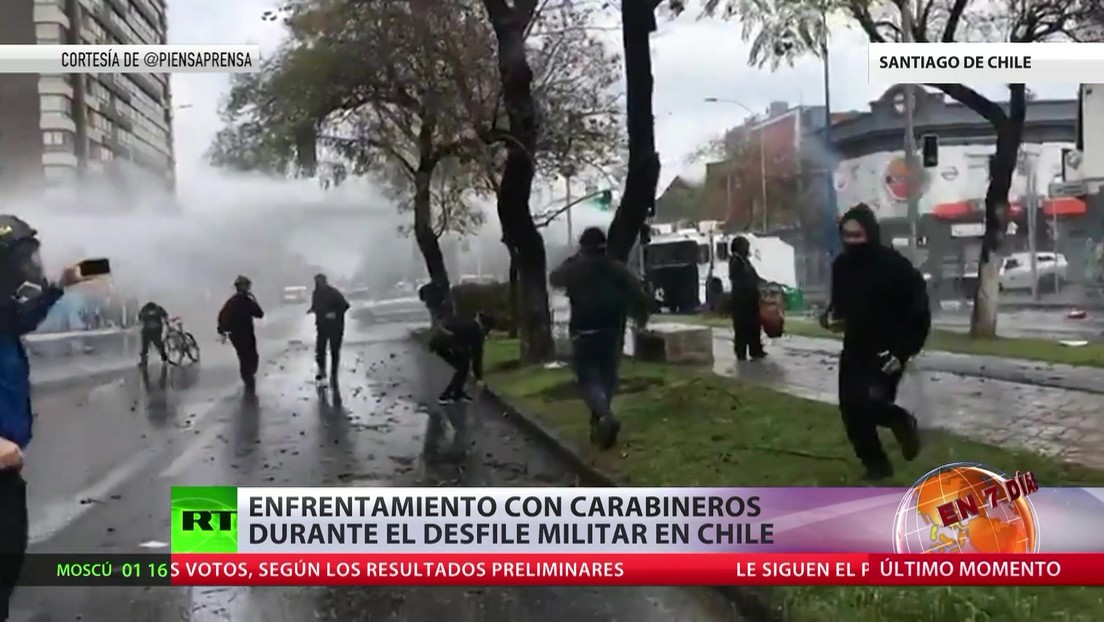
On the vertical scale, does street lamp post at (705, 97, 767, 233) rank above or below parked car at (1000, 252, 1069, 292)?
above

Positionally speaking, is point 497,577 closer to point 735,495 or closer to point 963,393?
point 735,495

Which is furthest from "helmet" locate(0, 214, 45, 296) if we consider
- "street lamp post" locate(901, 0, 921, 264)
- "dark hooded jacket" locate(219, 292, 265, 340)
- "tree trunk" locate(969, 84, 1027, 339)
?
"tree trunk" locate(969, 84, 1027, 339)

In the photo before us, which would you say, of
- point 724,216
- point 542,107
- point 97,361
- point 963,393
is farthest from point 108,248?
point 963,393

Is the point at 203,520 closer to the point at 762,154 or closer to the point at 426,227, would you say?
the point at 426,227

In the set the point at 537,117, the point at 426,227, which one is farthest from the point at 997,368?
the point at 426,227

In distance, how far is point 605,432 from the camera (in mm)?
3662

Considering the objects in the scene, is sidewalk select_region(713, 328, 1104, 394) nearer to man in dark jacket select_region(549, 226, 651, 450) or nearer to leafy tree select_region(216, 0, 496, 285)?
man in dark jacket select_region(549, 226, 651, 450)

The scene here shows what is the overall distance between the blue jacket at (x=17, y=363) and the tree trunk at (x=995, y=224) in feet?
9.82

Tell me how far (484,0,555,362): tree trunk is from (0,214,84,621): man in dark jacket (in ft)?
4.68

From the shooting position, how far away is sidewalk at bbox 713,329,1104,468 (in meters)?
3.63

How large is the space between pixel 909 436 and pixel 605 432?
1.00m

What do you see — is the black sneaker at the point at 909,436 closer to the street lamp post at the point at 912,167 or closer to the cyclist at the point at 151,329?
the street lamp post at the point at 912,167

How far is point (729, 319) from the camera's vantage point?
3711 millimetres

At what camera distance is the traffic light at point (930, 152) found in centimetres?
358
